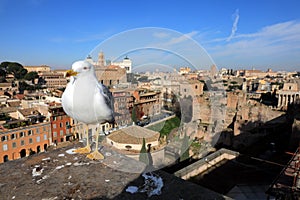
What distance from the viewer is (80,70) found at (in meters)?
2.10

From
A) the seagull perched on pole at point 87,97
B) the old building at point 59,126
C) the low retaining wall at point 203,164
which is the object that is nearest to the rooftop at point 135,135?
the seagull perched on pole at point 87,97

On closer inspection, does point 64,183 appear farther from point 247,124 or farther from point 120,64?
point 247,124

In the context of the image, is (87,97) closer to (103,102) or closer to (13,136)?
(103,102)

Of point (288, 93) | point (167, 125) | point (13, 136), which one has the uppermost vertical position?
point (167, 125)

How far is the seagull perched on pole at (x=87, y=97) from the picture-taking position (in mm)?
1995

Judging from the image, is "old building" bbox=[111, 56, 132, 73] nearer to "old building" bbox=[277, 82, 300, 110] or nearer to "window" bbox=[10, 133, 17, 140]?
"window" bbox=[10, 133, 17, 140]

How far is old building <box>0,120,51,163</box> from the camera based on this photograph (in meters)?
11.8

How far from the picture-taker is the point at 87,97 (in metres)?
1.98

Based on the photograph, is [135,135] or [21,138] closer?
[135,135]

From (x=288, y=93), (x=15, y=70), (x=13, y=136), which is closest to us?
(x=13, y=136)

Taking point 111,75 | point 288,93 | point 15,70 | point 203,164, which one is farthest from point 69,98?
point 15,70

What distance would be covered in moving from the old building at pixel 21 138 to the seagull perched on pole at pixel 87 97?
12105 mm

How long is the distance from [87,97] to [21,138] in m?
12.9

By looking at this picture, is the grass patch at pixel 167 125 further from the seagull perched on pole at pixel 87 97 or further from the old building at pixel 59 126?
the old building at pixel 59 126
